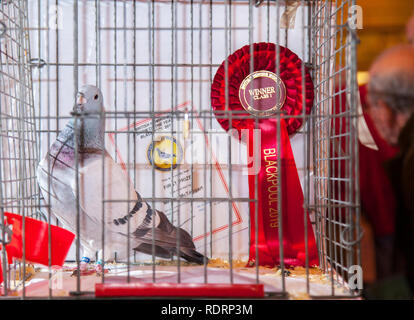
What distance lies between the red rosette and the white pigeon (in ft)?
1.35

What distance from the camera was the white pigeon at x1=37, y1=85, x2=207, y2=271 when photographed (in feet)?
4.41

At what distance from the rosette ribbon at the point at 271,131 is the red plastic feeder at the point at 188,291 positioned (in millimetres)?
379

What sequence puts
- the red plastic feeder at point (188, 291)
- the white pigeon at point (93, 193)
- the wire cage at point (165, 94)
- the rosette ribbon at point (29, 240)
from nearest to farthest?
1. the red plastic feeder at point (188, 291)
2. the rosette ribbon at point (29, 240)
3. the white pigeon at point (93, 193)
4. the wire cage at point (165, 94)

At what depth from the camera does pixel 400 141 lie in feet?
3.54

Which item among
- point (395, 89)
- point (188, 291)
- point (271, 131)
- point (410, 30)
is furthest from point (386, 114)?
point (188, 291)

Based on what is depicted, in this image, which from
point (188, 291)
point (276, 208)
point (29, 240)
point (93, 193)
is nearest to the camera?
point (188, 291)

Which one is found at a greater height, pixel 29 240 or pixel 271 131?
pixel 271 131

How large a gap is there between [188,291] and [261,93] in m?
0.75

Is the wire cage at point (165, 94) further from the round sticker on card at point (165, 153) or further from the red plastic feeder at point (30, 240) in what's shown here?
the red plastic feeder at point (30, 240)

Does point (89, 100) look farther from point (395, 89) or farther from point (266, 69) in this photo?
point (395, 89)

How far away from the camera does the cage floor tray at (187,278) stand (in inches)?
44.7

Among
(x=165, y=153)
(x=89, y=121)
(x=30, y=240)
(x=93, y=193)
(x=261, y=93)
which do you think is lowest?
(x=30, y=240)

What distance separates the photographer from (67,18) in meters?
1.48

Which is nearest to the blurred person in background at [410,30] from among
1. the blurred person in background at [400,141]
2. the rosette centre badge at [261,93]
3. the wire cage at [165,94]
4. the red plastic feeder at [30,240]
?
the blurred person in background at [400,141]
